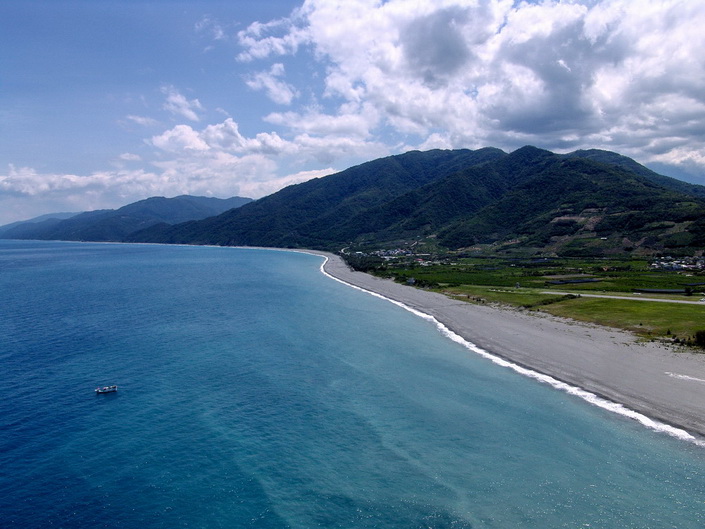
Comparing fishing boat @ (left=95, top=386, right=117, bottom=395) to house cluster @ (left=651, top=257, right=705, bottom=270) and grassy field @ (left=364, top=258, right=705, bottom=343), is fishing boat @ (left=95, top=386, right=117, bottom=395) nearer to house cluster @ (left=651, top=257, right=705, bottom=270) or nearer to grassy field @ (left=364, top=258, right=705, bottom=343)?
grassy field @ (left=364, top=258, right=705, bottom=343)

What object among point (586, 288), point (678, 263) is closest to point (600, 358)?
point (586, 288)

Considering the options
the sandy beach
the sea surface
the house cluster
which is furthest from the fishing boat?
the house cluster

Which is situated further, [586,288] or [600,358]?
[586,288]

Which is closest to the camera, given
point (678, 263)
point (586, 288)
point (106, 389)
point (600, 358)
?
point (106, 389)

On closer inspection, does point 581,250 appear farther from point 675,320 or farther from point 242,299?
point 242,299

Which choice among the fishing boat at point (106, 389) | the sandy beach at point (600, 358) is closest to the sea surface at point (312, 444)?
the fishing boat at point (106, 389)

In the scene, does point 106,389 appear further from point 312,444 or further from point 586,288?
point 586,288

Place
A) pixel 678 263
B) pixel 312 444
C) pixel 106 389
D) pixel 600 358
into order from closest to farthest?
pixel 312 444 < pixel 106 389 < pixel 600 358 < pixel 678 263

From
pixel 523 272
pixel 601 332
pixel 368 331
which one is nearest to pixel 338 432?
pixel 368 331
